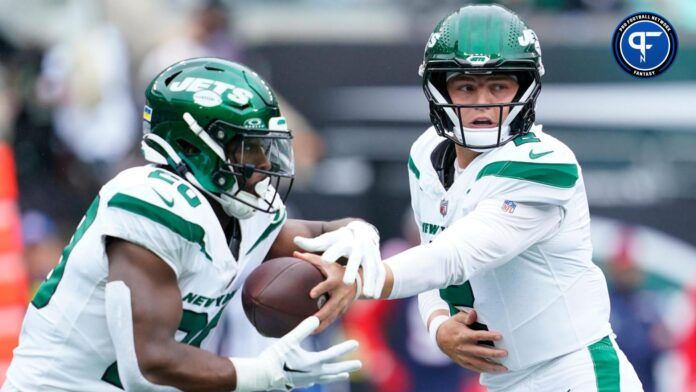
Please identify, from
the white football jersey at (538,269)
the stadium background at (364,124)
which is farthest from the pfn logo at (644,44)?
the white football jersey at (538,269)

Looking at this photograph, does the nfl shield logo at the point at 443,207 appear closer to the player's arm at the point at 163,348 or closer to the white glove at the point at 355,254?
the white glove at the point at 355,254

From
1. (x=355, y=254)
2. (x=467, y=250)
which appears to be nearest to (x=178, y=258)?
(x=355, y=254)

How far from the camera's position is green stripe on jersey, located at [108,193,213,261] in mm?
3113

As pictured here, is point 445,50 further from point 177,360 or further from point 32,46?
point 32,46

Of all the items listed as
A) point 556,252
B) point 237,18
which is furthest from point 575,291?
point 237,18

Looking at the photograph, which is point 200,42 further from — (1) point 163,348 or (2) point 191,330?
(1) point 163,348

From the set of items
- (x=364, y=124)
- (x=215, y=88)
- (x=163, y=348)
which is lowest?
(x=364, y=124)

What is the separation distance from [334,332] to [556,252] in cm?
348

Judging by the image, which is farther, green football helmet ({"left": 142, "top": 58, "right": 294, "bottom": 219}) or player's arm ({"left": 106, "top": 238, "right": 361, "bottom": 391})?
green football helmet ({"left": 142, "top": 58, "right": 294, "bottom": 219})

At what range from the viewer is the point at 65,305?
10.6 ft

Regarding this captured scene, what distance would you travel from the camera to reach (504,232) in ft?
10.8

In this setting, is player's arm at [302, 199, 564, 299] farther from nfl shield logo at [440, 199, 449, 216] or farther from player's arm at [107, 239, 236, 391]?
player's arm at [107, 239, 236, 391]

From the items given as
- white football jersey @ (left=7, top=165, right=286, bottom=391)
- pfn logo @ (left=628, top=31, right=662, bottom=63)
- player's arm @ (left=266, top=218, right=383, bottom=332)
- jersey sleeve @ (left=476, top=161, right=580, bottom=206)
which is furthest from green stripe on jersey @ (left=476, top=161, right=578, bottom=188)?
pfn logo @ (left=628, top=31, right=662, bottom=63)

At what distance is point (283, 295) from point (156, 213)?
412mm
